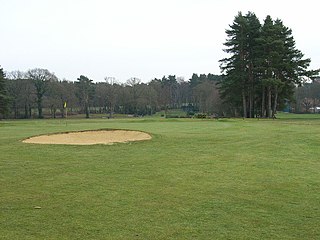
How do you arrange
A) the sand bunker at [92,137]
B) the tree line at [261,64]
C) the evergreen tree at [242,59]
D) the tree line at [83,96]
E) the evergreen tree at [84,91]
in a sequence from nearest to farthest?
1. the sand bunker at [92,137]
2. the tree line at [261,64]
3. the evergreen tree at [242,59]
4. the tree line at [83,96]
5. the evergreen tree at [84,91]

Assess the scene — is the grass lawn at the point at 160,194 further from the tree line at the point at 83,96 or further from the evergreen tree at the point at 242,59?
the tree line at the point at 83,96

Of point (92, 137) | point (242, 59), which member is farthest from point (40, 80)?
point (92, 137)

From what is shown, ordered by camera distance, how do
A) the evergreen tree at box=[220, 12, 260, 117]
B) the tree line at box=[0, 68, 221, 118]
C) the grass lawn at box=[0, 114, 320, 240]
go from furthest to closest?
the tree line at box=[0, 68, 221, 118]
the evergreen tree at box=[220, 12, 260, 117]
the grass lawn at box=[0, 114, 320, 240]

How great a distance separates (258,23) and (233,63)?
6750mm

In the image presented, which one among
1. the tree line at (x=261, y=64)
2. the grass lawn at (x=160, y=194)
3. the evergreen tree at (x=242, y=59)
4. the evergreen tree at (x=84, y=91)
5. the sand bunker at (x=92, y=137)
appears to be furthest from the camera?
the evergreen tree at (x=84, y=91)

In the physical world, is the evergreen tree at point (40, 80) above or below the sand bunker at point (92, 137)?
above

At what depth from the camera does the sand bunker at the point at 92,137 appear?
20219 mm

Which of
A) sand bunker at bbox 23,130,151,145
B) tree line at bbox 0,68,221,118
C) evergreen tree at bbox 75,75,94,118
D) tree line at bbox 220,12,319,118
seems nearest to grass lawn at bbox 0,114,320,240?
sand bunker at bbox 23,130,151,145

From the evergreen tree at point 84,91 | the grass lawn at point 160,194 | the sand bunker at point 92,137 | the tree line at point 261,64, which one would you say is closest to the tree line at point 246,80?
the tree line at point 261,64

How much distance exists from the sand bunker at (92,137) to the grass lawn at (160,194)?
4.15 metres

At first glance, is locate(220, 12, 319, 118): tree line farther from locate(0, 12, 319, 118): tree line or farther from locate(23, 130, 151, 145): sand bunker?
locate(23, 130, 151, 145): sand bunker

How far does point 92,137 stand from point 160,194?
48.1ft

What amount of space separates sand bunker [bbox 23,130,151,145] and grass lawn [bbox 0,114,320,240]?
4.15 m

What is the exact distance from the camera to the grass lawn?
5883 mm
